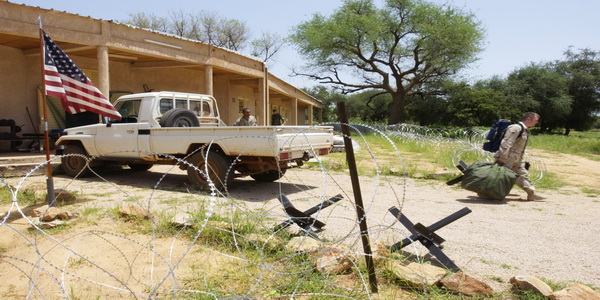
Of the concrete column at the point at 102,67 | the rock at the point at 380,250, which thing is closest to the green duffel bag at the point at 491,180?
the rock at the point at 380,250

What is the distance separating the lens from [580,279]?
11.0 ft

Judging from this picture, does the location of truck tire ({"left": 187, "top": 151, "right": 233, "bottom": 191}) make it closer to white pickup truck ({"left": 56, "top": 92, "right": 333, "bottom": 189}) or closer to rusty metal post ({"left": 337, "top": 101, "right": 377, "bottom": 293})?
white pickup truck ({"left": 56, "top": 92, "right": 333, "bottom": 189})

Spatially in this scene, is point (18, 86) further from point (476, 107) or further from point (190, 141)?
point (476, 107)

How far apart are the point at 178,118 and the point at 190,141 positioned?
0.91 m

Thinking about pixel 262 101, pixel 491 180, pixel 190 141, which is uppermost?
pixel 262 101

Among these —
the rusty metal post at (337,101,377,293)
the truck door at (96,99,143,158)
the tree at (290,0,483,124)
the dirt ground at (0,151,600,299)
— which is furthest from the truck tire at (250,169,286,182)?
the tree at (290,0,483,124)

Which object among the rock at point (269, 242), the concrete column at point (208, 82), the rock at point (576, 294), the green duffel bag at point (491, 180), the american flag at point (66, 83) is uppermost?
the concrete column at point (208, 82)

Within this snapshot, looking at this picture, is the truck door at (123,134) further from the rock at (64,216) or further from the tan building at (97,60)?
the tan building at (97,60)

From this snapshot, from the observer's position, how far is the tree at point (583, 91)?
3988 cm

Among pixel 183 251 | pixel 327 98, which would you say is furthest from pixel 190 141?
pixel 327 98

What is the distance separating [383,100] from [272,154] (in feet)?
161

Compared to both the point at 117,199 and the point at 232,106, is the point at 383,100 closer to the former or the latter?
the point at 232,106

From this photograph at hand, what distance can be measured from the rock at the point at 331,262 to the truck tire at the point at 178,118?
4.94 meters

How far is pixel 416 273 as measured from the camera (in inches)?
124
